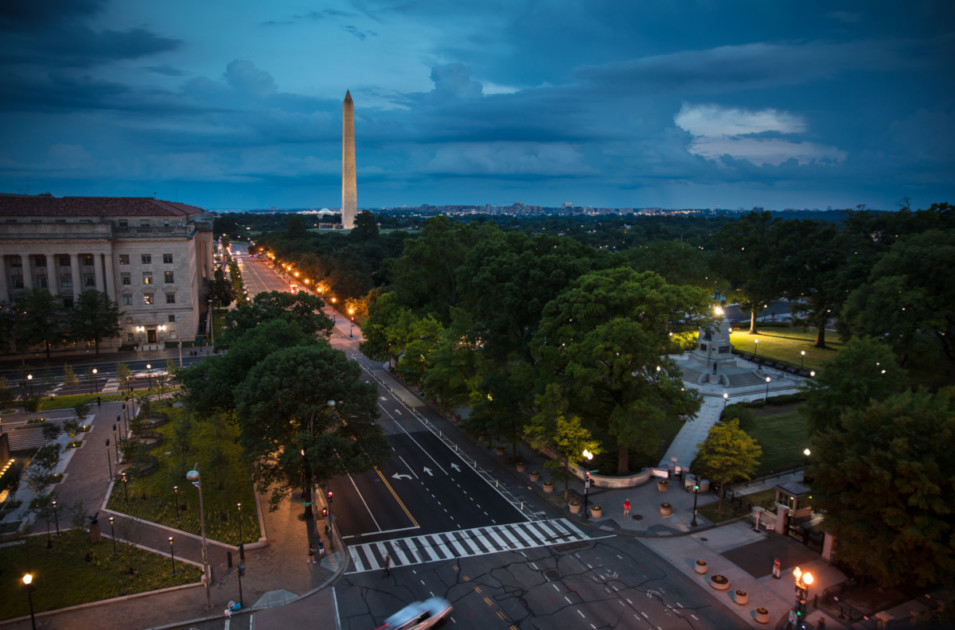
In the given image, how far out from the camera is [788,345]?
84.5m

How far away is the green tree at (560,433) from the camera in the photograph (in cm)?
3878

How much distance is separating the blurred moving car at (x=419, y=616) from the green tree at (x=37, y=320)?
66595mm

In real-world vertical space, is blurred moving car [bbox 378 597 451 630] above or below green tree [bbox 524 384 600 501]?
below

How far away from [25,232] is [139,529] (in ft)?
200

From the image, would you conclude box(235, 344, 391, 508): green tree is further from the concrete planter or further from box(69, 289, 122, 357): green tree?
box(69, 289, 122, 357): green tree

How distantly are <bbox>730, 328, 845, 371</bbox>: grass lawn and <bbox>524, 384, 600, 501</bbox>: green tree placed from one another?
44.6 m

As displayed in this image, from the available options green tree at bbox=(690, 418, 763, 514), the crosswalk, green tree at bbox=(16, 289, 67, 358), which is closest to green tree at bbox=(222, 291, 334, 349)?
the crosswalk

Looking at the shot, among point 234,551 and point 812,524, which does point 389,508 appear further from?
point 812,524

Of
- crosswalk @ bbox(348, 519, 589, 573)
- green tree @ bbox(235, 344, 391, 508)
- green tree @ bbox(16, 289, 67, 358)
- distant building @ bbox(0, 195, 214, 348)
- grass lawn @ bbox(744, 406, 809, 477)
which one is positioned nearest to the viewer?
crosswalk @ bbox(348, 519, 589, 573)

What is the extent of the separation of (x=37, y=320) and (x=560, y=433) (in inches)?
2641

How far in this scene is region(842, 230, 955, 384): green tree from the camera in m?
56.7

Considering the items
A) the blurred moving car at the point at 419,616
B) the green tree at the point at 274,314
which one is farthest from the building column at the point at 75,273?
the blurred moving car at the point at 419,616

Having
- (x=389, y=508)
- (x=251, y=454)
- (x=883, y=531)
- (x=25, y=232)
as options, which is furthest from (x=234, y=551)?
(x=25, y=232)

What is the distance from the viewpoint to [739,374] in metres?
66.7
